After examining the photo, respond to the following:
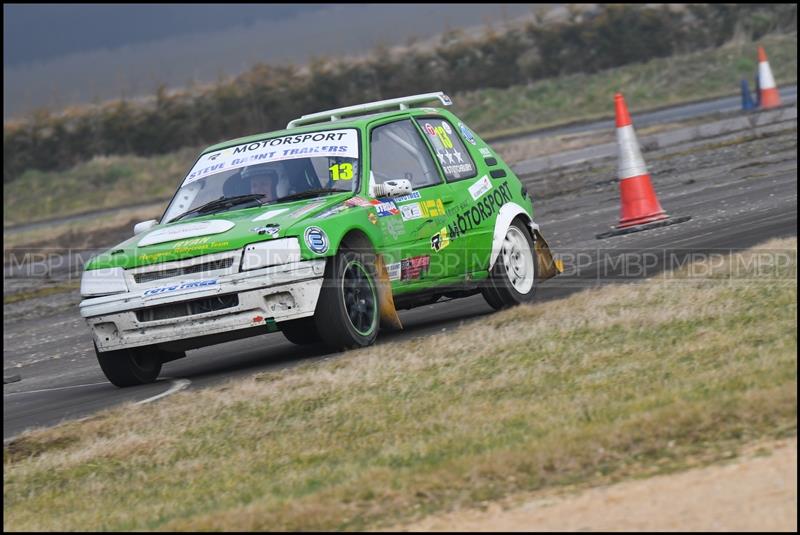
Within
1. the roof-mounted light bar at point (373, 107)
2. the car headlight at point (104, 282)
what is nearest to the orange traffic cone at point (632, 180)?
the roof-mounted light bar at point (373, 107)

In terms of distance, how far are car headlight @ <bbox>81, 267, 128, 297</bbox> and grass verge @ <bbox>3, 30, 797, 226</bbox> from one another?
29.3 metres

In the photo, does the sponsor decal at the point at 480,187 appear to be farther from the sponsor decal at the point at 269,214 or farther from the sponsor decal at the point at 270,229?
the sponsor decal at the point at 270,229

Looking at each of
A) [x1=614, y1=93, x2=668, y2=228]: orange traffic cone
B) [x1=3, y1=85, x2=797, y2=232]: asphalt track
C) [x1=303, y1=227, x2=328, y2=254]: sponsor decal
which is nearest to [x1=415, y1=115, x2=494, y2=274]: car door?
[x1=303, y1=227, x2=328, y2=254]: sponsor decal

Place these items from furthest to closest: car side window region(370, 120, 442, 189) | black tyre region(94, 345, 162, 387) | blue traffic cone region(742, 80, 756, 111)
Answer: blue traffic cone region(742, 80, 756, 111) < car side window region(370, 120, 442, 189) < black tyre region(94, 345, 162, 387)

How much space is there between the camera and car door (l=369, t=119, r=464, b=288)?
971 centimetres

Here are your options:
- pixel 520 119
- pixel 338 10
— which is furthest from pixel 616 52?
pixel 338 10

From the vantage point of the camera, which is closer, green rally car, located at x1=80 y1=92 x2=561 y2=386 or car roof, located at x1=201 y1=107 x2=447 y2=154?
green rally car, located at x1=80 y1=92 x2=561 y2=386

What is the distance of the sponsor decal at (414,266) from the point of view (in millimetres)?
9727

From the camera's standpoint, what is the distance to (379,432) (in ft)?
21.9

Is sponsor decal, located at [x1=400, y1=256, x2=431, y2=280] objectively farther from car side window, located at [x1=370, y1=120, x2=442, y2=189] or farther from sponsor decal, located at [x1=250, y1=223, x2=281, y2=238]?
sponsor decal, located at [x1=250, y1=223, x2=281, y2=238]

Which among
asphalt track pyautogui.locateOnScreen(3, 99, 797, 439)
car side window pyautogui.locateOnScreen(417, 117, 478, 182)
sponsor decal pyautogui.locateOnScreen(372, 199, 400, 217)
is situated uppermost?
car side window pyautogui.locateOnScreen(417, 117, 478, 182)

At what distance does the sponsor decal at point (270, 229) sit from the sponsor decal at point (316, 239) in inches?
7.3

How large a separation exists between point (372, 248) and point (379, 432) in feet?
9.63

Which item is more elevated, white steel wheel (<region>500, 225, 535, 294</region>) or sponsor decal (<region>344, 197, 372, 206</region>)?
sponsor decal (<region>344, 197, 372, 206</region>)
